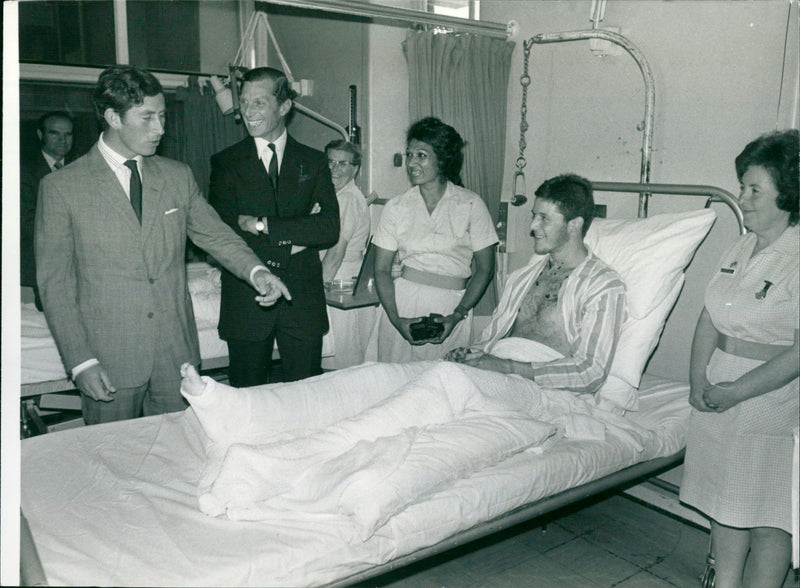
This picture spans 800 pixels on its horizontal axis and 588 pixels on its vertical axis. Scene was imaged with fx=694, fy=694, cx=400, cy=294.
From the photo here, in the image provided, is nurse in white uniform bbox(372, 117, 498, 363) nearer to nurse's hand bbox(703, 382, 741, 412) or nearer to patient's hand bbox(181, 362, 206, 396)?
nurse's hand bbox(703, 382, 741, 412)

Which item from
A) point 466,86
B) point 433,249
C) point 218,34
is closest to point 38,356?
point 433,249

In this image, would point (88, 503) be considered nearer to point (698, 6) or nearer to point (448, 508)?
point (448, 508)

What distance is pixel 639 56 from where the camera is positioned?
2.96 m

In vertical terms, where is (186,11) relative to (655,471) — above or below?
above

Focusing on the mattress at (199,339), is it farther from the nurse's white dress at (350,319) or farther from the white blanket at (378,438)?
the white blanket at (378,438)

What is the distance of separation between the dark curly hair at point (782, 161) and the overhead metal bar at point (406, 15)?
1667 millimetres

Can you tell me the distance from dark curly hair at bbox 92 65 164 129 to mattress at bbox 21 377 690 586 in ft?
3.43

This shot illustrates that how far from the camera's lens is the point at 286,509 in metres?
1.81

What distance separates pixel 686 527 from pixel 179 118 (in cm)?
432

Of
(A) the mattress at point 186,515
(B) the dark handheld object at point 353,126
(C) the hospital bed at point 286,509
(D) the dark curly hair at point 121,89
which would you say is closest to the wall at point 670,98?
(C) the hospital bed at point 286,509

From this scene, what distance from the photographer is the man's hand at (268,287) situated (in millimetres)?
2418

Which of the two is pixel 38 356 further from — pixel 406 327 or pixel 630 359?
pixel 630 359

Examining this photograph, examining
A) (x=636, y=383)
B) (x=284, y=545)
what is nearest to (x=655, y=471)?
(x=636, y=383)

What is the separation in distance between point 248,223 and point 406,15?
4.26 feet
